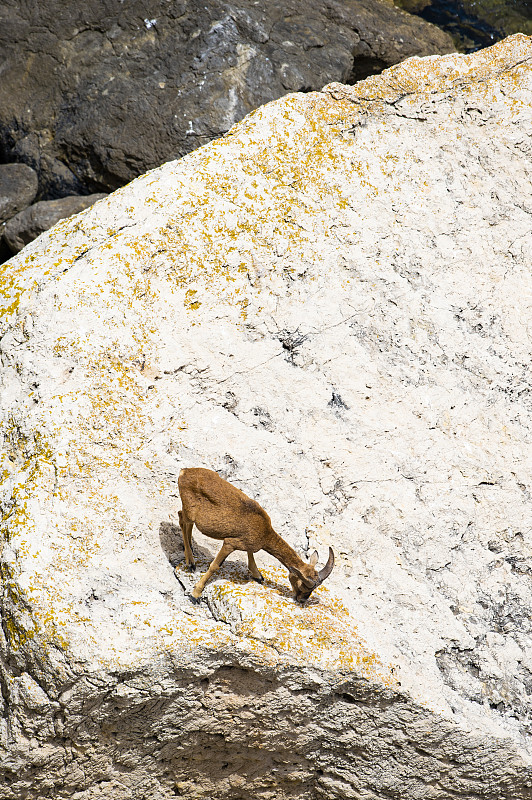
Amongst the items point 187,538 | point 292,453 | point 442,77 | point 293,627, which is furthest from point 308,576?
point 442,77

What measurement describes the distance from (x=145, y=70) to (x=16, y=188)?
6.45 feet

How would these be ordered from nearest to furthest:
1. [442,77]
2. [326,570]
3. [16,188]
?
[326,570]
[442,77]
[16,188]

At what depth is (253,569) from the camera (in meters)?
4.78

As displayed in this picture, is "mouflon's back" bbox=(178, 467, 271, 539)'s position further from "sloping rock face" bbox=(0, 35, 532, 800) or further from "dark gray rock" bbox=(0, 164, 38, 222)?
"dark gray rock" bbox=(0, 164, 38, 222)

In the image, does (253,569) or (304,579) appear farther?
(253,569)

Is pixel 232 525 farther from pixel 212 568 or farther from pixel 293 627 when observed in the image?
pixel 293 627

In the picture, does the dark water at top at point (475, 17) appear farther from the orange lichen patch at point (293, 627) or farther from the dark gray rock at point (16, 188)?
the orange lichen patch at point (293, 627)

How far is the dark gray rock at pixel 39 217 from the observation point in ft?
25.8

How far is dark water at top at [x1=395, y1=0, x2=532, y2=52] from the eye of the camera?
1023 centimetres

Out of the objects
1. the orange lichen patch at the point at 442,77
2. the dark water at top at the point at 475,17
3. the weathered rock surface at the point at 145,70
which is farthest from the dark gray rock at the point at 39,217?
the dark water at top at the point at 475,17

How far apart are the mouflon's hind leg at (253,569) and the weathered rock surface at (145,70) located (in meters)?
4.84

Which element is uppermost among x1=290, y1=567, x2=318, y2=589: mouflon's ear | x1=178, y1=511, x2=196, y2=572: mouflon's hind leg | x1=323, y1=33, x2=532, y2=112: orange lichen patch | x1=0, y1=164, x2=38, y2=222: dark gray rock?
x1=323, y1=33, x2=532, y2=112: orange lichen patch

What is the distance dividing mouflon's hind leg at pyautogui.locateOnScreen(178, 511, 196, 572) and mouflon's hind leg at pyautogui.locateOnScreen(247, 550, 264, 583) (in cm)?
38

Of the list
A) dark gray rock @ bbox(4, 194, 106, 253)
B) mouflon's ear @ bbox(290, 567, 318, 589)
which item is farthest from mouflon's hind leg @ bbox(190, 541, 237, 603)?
dark gray rock @ bbox(4, 194, 106, 253)
